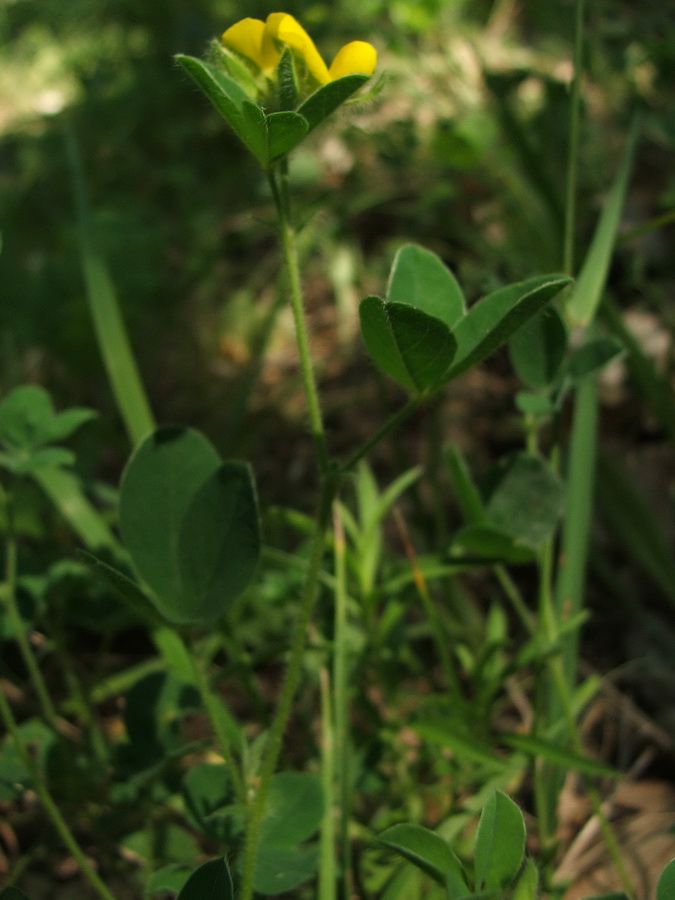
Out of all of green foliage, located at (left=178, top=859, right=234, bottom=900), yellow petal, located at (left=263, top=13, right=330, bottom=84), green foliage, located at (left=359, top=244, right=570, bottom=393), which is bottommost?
green foliage, located at (left=178, top=859, right=234, bottom=900)

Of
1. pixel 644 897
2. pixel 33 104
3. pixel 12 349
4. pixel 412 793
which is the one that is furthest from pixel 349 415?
pixel 33 104

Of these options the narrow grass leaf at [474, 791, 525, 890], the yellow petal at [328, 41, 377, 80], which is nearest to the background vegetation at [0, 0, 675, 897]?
the yellow petal at [328, 41, 377, 80]

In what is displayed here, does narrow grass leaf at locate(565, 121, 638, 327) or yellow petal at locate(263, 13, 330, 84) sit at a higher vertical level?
yellow petal at locate(263, 13, 330, 84)

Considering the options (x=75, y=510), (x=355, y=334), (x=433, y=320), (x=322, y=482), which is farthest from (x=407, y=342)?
(x=355, y=334)

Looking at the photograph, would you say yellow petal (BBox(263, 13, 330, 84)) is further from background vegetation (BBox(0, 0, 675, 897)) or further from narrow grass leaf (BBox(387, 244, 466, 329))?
narrow grass leaf (BBox(387, 244, 466, 329))

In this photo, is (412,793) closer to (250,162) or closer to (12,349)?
(12,349)

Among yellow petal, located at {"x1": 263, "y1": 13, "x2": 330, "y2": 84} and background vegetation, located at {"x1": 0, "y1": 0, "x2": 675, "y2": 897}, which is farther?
background vegetation, located at {"x1": 0, "y1": 0, "x2": 675, "y2": 897}

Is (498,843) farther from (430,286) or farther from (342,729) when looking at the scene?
(430,286)

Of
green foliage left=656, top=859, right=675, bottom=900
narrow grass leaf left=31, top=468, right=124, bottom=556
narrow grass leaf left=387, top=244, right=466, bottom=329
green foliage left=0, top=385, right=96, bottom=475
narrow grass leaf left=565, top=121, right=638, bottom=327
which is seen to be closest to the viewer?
green foliage left=656, top=859, right=675, bottom=900
